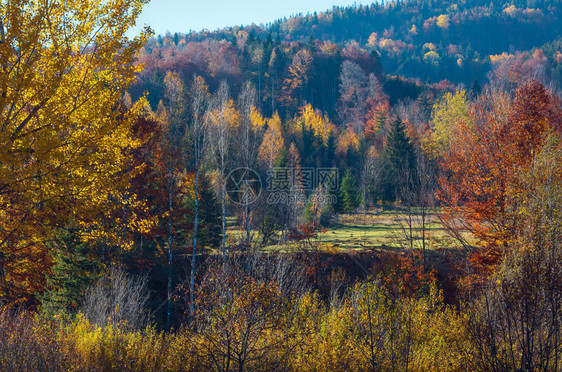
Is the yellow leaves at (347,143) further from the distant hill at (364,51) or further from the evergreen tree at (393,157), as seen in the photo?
the distant hill at (364,51)

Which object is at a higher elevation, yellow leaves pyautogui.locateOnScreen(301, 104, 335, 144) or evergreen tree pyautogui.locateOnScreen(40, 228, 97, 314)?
yellow leaves pyautogui.locateOnScreen(301, 104, 335, 144)

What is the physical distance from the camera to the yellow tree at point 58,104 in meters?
5.99

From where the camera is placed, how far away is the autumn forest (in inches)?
240

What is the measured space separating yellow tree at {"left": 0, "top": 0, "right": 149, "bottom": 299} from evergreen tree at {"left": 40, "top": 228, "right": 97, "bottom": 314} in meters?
5.05

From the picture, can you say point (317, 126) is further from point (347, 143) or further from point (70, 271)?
point (70, 271)

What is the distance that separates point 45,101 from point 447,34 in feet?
680

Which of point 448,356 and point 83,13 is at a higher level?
point 83,13

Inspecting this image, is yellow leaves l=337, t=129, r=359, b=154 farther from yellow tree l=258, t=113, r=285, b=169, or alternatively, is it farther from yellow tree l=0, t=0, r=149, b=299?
yellow tree l=0, t=0, r=149, b=299

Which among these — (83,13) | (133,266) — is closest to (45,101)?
(83,13)

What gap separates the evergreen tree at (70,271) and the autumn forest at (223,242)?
68 millimetres

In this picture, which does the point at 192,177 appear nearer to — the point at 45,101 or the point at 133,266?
the point at 133,266

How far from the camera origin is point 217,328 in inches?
275

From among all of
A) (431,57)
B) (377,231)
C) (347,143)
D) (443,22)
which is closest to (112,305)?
(377,231)

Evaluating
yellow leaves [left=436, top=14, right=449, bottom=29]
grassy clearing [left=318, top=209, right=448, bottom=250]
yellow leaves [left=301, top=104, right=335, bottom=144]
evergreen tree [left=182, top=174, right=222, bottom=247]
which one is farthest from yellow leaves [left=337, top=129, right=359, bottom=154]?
yellow leaves [left=436, top=14, right=449, bottom=29]
